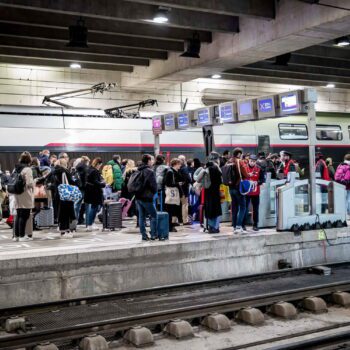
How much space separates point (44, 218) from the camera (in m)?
13.2

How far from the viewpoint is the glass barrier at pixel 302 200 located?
38.2 feet

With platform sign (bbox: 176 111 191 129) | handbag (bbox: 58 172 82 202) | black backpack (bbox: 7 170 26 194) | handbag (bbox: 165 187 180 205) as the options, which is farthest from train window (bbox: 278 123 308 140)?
black backpack (bbox: 7 170 26 194)

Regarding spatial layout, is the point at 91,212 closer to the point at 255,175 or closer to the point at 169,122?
the point at 255,175

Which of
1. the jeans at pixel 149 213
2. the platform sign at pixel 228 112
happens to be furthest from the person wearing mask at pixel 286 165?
the jeans at pixel 149 213

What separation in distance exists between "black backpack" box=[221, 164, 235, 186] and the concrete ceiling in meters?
3.81

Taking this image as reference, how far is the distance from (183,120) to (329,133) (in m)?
11.2

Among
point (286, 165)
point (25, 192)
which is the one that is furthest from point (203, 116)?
point (25, 192)

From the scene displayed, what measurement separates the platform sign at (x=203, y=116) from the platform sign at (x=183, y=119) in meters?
0.28

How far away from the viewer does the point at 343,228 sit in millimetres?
12180

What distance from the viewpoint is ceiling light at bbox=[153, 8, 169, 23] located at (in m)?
13.4

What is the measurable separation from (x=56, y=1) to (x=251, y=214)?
6.63 metres

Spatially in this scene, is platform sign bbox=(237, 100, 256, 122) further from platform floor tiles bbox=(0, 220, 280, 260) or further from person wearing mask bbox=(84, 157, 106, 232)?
person wearing mask bbox=(84, 157, 106, 232)

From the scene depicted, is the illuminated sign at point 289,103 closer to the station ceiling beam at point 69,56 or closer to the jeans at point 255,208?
the jeans at point 255,208

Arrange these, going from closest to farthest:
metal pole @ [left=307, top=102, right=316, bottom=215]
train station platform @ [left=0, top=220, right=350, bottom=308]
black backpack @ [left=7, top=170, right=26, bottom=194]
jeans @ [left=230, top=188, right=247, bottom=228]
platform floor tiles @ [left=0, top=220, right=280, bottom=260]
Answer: train station platform @ [left=0, top=220, right=350, bottom=308]
platform floor tiles @ [left=0, top=220, right=280, bottom=260]
black backpack @ [left=7, top=170, right=26, bottom=194]
metal pole @ [left=307, top=102, right=316, bottom=215]
jeans @ [left=230, top=188, right=247, bottom=228]
